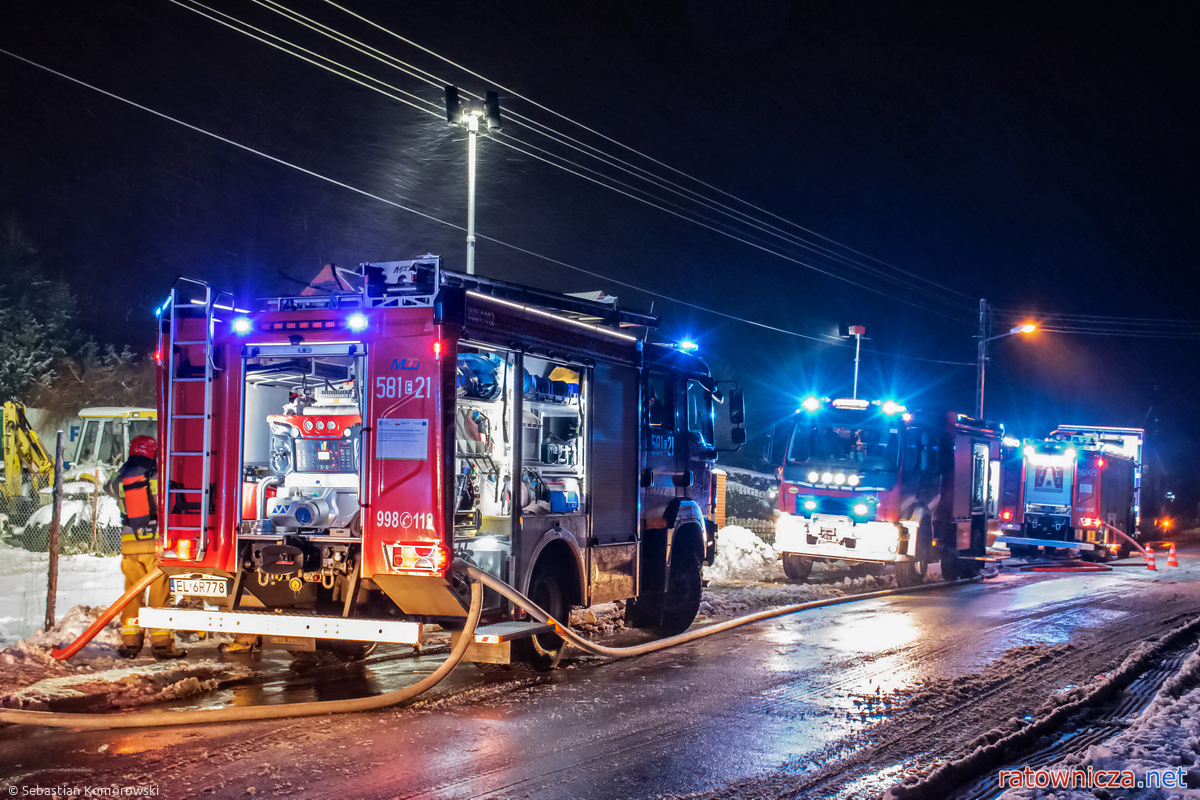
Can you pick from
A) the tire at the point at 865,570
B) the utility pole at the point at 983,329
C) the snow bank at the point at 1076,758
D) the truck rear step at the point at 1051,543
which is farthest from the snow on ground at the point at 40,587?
the utility pole at the point at 983,329

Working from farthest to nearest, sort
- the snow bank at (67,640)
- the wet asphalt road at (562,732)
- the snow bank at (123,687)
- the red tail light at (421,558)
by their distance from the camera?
the snow bank at (67,640) → the red tail light at (421,558) → the snow bank at (123,687) → the wet asphalt road at (562,732)

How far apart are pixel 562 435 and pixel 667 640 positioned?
2.29 m

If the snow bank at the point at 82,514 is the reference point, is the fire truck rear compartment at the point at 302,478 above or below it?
above

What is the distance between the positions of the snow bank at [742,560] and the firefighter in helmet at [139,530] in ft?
32.2

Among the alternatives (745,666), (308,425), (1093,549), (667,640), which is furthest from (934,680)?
(1093,549)

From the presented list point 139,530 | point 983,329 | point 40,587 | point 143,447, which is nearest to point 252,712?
point 139,530

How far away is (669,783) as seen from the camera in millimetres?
5598

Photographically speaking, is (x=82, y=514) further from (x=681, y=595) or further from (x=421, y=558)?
(x=421, y=558)

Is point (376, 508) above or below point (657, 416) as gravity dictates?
below

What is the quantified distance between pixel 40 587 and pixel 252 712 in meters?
6.91

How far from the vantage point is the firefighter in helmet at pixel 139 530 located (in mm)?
8523

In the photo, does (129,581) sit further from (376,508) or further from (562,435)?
(562,435)

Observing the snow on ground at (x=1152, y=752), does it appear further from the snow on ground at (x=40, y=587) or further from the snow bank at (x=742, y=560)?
the snow bank at (x=742, y=560)

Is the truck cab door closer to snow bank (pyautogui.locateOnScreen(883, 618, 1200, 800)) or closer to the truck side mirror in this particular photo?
the truck side mirror
